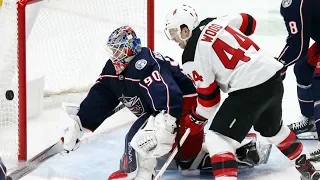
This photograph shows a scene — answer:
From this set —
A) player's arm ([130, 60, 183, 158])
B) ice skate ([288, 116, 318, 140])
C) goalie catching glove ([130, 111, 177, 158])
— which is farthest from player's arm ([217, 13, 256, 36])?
ice skate ([288, 116, 318, 140])

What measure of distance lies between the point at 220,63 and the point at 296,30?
0.56 metres

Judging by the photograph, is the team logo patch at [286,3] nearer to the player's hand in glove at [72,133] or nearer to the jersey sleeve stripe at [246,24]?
the jersey sleeve stripe at [246,24]

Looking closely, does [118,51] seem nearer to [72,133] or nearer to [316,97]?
[72,133]

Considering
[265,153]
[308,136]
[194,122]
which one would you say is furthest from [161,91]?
[308,136]

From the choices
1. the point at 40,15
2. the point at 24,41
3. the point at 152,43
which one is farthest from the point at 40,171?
the point at 152,43

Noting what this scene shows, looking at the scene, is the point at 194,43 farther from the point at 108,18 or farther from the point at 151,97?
the point at 108,18

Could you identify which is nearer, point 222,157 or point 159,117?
point 222,157

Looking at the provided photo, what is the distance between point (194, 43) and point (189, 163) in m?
0.58

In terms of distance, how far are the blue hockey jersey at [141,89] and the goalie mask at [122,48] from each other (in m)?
0.02

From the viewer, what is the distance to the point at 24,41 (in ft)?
11.9

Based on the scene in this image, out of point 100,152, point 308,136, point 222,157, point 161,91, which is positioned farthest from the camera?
point 308,136

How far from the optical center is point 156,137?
3240mm

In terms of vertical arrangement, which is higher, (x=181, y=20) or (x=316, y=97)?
(x=181, y=20)

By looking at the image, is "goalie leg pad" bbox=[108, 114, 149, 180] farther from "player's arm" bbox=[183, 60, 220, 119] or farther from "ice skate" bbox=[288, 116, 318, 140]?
"ice skate" bbox=[288, 116, 318, 140]
